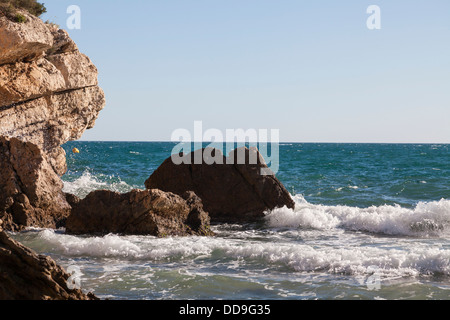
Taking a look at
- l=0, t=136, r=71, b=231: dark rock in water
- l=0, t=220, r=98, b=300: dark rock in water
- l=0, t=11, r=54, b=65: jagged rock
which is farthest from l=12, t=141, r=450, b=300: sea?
l=0, t=11, r=54, b=65: jagged rock

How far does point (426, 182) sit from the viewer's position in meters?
28.4

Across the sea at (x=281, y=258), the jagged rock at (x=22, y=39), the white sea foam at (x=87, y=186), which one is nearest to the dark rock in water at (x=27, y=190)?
the sea at (x=281, y=258)

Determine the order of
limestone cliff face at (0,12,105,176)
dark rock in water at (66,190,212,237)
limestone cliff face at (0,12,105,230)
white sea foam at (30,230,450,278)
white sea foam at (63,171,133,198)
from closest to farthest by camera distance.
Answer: white sea foam at (30,230,450,278) < dark rock in water at (66,190,212,237) < limestone cliff face at (0,12,105,230) < limestone cliff face at (0,12,105,176) < white sea foam at (63,171,133,198)

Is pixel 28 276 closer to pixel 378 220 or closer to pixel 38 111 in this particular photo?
pixel 378 220

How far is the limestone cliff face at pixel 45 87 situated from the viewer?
1495 centimetres

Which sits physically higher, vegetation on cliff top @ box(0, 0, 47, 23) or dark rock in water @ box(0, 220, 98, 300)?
vegetation on cliff top @ box(0, 0, 47, 23)

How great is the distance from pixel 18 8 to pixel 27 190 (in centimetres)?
589

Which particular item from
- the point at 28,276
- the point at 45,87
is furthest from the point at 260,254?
the point at 45,87

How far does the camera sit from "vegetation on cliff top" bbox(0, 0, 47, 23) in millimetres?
14609

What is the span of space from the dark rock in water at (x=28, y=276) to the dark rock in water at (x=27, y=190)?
7330 millimetres

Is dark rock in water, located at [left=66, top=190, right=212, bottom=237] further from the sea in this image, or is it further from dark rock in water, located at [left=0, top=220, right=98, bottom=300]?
dark rock in water, located at [left=0, top=220, right=98, bottom=300]

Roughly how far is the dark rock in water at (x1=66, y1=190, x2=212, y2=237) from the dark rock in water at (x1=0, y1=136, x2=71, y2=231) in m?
0.97
